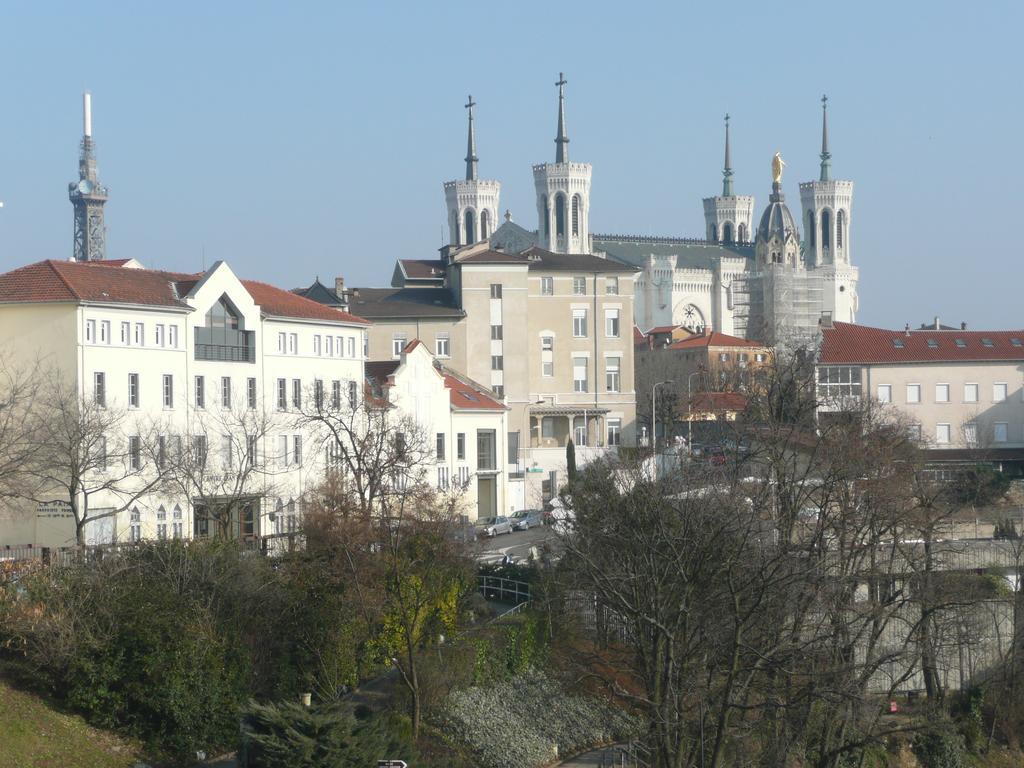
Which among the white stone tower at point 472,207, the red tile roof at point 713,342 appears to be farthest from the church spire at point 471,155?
the red tile roof at point 713,342

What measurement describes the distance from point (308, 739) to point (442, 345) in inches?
2153

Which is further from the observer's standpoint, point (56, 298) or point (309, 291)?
point (309, 291)

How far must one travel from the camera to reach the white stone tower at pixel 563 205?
178 m

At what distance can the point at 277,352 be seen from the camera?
53500 millimetres

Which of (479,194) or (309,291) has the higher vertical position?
(479,194)

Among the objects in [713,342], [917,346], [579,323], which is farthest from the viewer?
[713,342]

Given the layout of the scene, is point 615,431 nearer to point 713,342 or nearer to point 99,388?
point 713,342

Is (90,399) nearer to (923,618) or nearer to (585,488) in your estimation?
(585,488)

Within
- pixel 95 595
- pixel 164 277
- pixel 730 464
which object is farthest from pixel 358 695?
pixel 164 277

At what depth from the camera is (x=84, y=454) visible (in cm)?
3984

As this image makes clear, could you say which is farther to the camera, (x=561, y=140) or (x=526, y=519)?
(x=561, y=140)

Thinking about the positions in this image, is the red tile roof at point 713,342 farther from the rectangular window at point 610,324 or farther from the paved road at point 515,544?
the paved road at point 515,544

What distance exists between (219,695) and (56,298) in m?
20.2

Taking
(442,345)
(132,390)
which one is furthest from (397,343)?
(132,390)
